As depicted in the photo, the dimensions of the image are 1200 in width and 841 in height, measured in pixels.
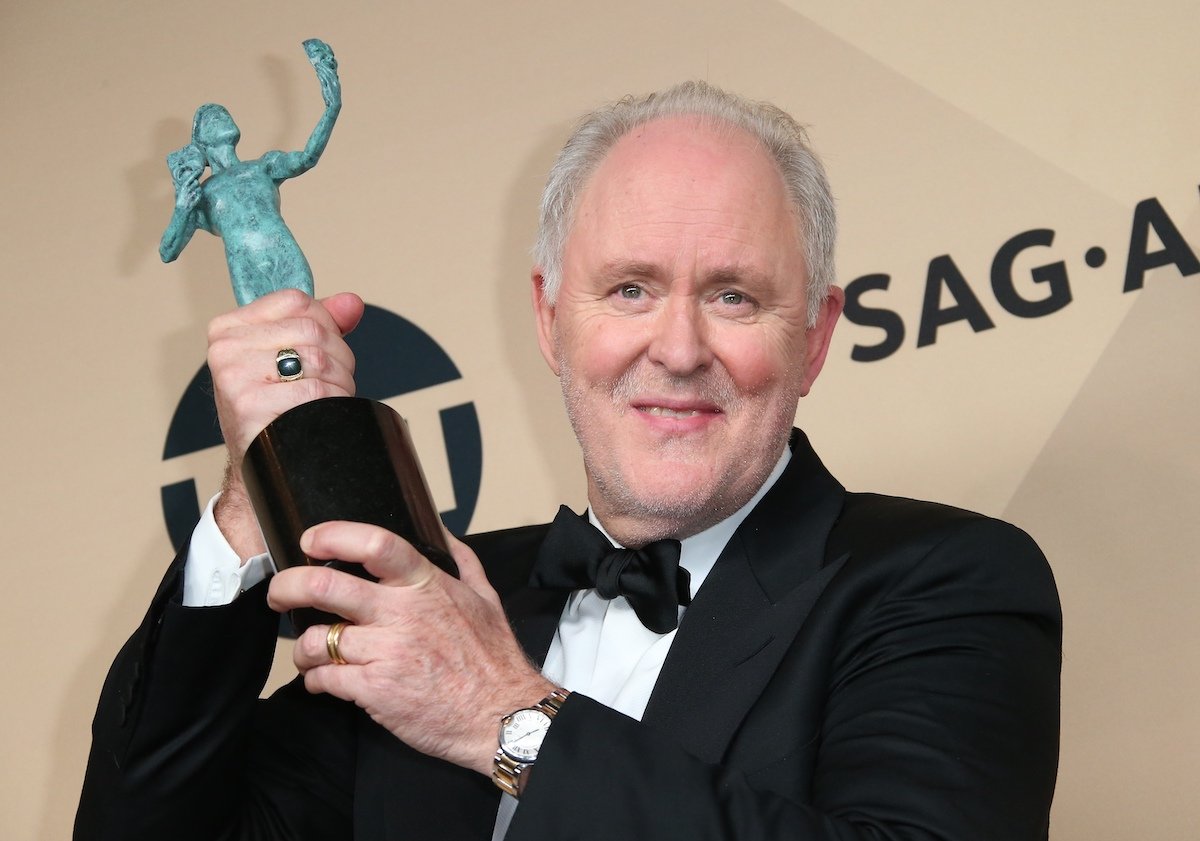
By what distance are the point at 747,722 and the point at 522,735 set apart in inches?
12.8

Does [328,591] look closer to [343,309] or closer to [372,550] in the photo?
[372,550]

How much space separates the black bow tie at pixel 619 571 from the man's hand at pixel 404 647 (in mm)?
404

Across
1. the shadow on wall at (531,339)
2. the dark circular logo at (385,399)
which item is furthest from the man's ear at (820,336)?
the dark circular logo at (385,399)

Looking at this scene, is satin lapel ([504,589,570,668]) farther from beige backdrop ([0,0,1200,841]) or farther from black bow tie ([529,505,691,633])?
beige backdrop ([0,0,1200,841])

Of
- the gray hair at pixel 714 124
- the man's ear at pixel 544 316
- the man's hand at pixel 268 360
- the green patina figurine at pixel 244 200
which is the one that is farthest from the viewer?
the man's ear at pixel 544 316

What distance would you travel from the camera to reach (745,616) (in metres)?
1.53

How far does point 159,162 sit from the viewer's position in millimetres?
3207

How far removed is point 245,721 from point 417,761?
0.21m

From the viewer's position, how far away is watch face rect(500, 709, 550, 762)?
119cm

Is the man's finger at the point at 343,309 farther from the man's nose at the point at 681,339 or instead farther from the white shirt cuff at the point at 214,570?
the man's nose at the point at 681,339

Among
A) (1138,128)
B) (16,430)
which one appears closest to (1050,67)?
(1138,128)

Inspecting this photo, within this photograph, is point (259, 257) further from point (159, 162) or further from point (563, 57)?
point (159, 162)

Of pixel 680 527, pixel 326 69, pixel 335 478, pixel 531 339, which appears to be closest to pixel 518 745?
pixel 335 478

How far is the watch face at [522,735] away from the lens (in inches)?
46.9
